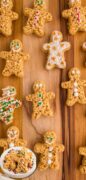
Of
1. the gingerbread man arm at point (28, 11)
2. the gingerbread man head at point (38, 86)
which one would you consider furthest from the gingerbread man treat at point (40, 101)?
the gingerbread man arm at point (28, 11)

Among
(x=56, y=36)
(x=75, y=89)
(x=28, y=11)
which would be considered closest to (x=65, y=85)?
(x=75, y=89)

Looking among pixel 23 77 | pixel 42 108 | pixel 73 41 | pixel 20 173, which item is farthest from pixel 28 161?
pixel 73 41

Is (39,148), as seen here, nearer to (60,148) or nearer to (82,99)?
(60,148)

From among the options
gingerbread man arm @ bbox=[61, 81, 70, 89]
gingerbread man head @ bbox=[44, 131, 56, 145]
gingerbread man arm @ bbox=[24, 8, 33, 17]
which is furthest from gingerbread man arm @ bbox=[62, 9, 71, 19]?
gingerbread man head @ bbox=[44, 131, 56, 145]

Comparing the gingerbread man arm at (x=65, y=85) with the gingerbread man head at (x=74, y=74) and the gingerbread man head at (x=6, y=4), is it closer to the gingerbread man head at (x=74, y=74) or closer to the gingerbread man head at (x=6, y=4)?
the gingerbread man head at (x=74, y=74)

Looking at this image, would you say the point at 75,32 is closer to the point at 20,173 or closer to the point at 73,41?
the point at 73,41

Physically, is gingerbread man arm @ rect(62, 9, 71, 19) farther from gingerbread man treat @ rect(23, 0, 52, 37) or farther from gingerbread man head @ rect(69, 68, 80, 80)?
gingerbread man head @ rect(69, 68, 80, 80)
